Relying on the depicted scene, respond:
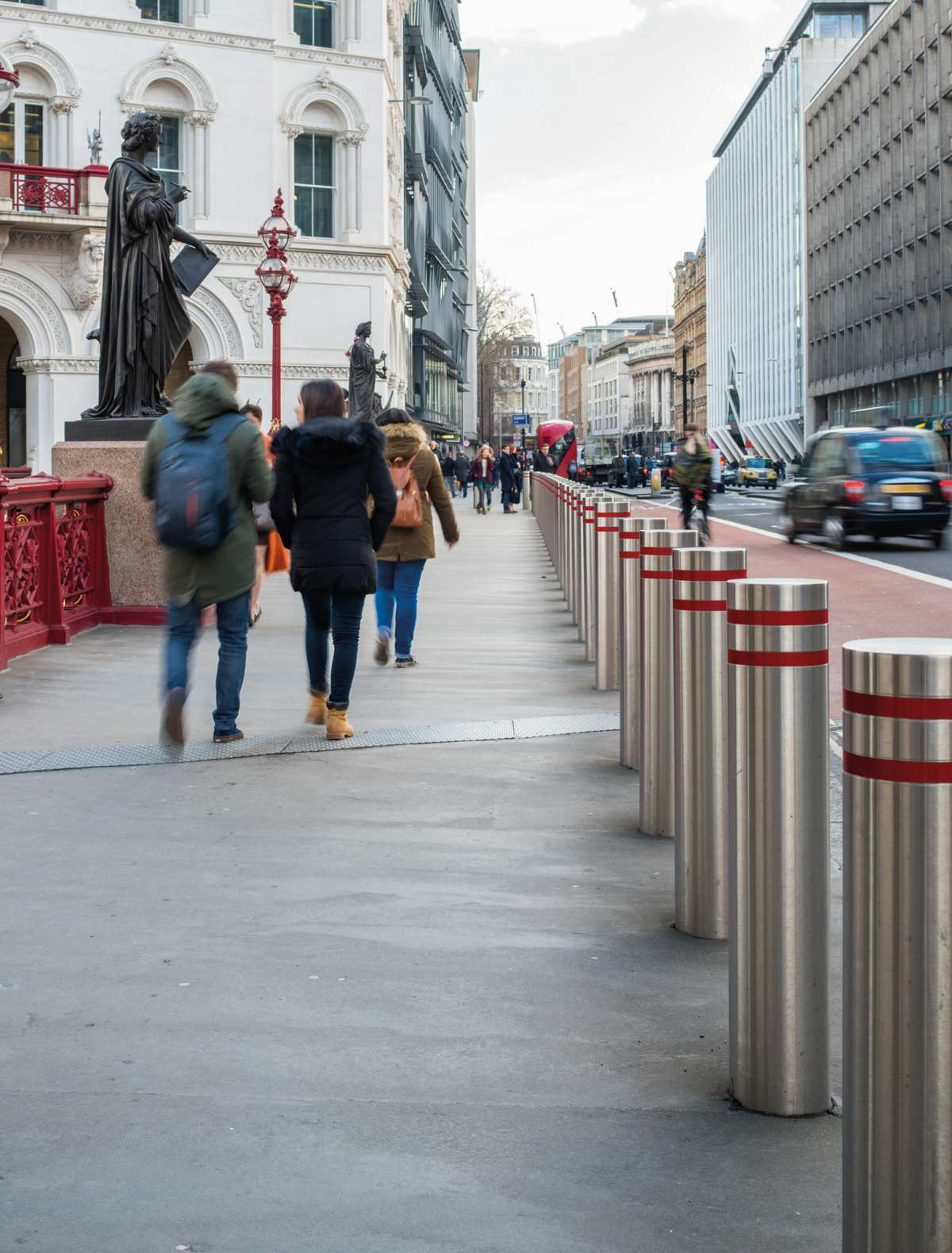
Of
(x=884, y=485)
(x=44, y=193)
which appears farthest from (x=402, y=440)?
(x=44, y=193)

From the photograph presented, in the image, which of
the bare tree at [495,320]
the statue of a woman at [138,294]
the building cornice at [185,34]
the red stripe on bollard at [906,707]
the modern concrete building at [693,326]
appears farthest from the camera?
the modern concrete building at [693,326]

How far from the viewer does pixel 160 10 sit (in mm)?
37812

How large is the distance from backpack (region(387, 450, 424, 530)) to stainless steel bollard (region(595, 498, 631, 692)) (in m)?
1.37

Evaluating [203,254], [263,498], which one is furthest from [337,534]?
[203,254]

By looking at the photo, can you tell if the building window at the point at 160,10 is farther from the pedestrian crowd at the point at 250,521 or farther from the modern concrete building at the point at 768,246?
the modern concrete building at the point at 768,246

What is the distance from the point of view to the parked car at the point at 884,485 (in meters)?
24.5

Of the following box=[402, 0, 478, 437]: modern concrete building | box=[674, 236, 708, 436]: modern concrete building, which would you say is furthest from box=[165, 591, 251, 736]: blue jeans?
box=[674, 236, 708, 436]: modern concrete building

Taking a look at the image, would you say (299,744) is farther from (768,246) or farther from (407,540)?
(768,246)

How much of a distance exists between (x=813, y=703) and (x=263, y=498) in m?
4.71

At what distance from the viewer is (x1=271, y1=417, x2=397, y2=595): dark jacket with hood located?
8352 millimetres

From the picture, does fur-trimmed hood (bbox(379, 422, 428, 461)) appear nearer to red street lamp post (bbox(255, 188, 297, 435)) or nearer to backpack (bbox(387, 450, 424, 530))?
backpack (bbox(387, 450, 424, 530))

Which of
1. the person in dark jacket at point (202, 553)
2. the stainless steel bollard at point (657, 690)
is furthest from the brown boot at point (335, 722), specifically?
the stainless steel bollard at point (657, 690)

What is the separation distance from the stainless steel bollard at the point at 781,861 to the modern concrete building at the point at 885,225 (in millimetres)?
59662

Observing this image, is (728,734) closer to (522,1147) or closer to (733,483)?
(522,1147)
